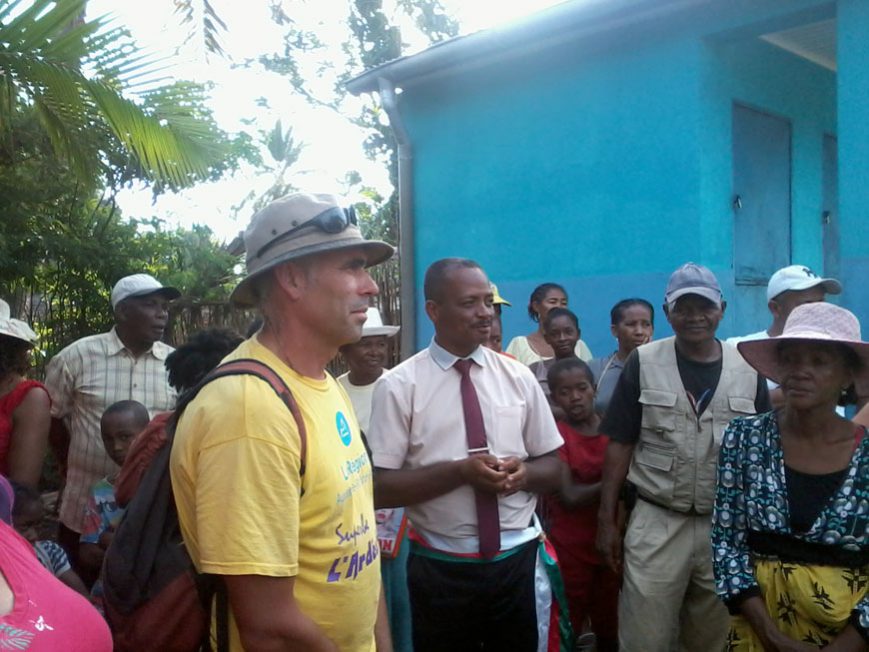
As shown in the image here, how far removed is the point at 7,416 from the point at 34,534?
58 centimetres

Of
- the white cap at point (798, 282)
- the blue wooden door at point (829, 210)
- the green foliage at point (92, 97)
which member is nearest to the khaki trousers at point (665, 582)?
the white cap at point (798, 282)

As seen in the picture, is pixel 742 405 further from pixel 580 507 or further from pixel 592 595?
pixel 592 595

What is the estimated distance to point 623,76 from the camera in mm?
6445

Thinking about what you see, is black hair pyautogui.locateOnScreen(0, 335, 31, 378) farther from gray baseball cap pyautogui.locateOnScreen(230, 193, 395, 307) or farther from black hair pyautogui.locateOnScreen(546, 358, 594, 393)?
black hair pyautogui.locateOnScreen(546, 358, 594, 393)

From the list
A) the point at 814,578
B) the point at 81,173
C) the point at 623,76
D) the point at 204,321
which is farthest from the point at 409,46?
the point at 814,578

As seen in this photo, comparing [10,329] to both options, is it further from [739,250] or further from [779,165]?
[779,165]

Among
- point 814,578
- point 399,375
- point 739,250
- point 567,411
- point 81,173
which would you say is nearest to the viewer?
point 814,578

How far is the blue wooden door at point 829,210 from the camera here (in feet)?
24.0

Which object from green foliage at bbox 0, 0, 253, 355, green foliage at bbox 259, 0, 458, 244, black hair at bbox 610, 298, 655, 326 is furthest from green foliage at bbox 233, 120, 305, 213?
black hair at bbox 610, 298, 655, 326

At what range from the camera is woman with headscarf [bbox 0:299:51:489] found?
3.59 metres

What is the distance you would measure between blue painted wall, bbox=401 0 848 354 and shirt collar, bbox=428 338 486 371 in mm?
3281

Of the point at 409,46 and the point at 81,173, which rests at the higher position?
the point at 409,46

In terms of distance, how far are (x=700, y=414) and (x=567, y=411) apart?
0.83m

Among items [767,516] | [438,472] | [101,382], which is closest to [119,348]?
[101,382]
